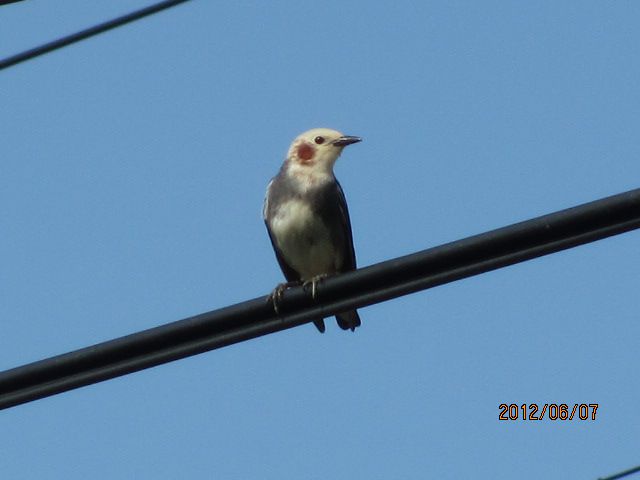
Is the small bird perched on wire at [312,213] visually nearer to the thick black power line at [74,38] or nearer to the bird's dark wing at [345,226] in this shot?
the bird's dark wing at [345,226]

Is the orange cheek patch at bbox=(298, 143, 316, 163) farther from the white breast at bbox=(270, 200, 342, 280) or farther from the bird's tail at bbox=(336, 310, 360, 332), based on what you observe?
the bird's tail at bbox=(336, 310, 360, 332)

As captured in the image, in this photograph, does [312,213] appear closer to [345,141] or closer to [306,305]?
[345,141]

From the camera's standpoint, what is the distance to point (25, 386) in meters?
4.60

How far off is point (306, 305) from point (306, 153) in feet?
14.7

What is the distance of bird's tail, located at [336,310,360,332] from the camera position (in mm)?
9141

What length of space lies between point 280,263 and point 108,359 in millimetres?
4929

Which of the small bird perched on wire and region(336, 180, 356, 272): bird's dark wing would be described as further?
region(336, 180, 356, 272): bird's dark wing

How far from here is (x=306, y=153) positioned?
30.5ft

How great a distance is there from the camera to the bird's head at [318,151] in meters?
9.18

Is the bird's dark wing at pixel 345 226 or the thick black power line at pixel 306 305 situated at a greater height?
the bird's dark wing at pixel 345 226

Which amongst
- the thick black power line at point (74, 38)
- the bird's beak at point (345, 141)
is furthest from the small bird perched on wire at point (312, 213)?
the thick black power line at point (74, 38)

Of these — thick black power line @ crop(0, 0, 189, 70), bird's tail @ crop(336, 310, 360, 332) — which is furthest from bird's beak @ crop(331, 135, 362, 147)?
thick black power line @ crop(0, 0, 189, 70)

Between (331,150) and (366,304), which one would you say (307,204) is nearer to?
(331,150)

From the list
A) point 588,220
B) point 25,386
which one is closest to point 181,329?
point 25,386
